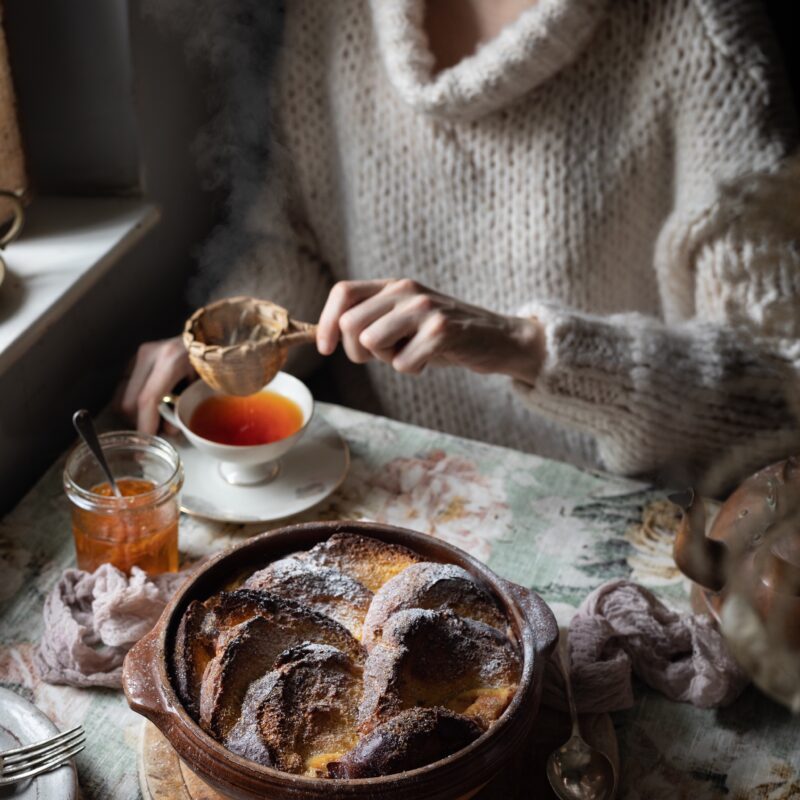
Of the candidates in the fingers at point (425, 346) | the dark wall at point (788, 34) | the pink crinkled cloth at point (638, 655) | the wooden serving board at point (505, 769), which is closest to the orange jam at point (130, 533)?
the wooden serving board at point (505, 769)

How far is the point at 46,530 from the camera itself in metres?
1.22

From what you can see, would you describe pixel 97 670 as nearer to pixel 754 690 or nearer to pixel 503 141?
pixel 754 690

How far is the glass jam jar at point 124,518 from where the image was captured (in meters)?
1.09

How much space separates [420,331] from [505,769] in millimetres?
585

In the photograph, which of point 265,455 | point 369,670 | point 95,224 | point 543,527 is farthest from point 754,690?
point 95,224

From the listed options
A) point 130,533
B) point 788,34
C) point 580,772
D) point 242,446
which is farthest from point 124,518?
point 788,34

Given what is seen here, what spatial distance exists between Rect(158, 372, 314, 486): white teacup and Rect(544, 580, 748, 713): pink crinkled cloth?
17.5 inches

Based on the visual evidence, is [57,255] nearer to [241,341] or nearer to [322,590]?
[241,341]

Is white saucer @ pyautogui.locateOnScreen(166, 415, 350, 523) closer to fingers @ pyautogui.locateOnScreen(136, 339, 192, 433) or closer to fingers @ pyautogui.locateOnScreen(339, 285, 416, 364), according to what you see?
fingers @ pyautogui.locateOnScreen(136, 339, 192, 433)

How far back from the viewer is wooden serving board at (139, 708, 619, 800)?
0.88 meters

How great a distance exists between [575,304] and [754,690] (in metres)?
0.80

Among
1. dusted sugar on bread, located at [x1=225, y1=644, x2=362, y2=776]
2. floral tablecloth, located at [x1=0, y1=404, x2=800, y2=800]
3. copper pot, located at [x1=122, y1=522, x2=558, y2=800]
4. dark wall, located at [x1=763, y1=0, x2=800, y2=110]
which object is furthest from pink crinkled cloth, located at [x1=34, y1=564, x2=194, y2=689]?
dark wall, located at [x1=763, y1=0, x2=800, y2=110]

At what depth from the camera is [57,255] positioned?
139cm

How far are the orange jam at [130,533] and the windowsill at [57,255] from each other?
0.24m
